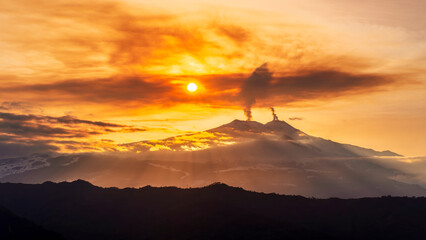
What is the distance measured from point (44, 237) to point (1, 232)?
16.3 m

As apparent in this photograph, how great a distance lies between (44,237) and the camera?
191 meters

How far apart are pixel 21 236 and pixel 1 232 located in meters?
10.3

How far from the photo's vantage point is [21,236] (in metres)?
190

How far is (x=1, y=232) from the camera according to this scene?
19500 cm

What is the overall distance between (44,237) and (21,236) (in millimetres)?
7354
